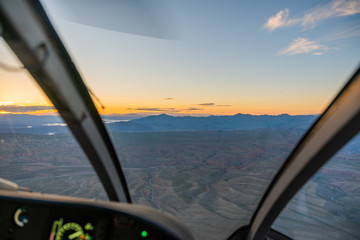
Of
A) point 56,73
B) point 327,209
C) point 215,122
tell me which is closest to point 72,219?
point 56,73

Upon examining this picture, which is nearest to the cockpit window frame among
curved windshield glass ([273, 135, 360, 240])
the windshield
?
the windshield

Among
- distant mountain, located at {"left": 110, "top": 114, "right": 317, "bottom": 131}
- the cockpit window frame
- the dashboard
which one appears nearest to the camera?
the cockpit window frame

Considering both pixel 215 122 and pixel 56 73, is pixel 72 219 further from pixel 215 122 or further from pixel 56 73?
pixel 215 122

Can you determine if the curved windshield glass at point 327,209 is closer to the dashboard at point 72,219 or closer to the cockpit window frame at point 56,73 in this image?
the dashboard at point 72,219

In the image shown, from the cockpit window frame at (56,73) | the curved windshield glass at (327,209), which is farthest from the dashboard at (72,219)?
the curved windshield glass at (327,209)

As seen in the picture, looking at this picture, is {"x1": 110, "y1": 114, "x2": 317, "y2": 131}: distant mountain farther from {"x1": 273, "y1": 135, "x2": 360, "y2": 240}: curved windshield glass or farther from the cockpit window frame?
{"x1": 273, "y1": 135, "x2": 360, "y2": 240}: curved windshield glass

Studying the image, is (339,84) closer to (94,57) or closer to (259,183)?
(259,183)

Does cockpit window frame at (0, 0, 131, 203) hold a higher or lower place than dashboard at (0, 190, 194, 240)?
higher
